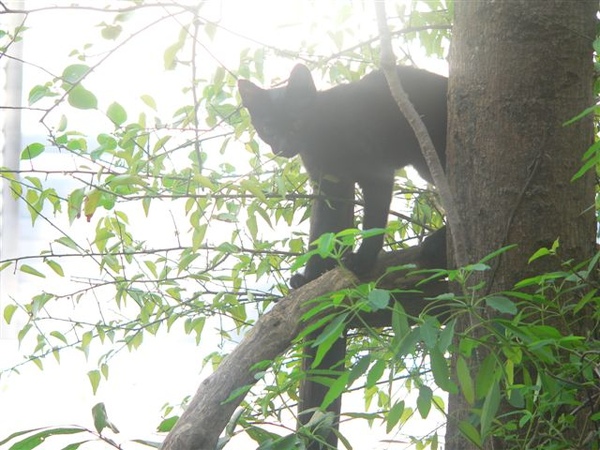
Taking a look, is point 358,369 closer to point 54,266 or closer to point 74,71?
point 74,71

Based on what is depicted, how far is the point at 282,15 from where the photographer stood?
4.29 ft

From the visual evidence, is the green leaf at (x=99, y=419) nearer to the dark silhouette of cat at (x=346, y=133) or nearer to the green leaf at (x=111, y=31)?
the green leaf at (x=111, y=31)

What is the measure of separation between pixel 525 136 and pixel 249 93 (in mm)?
852

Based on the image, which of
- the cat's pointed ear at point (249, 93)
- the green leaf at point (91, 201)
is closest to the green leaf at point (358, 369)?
the green leaf at point (91, 201)

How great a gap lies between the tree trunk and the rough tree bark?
0.61 ft

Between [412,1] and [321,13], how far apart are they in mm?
178

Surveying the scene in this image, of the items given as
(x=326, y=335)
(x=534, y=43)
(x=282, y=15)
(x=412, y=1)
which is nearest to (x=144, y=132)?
(x=282, y=15)

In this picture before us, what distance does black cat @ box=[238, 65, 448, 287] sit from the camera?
1.62m

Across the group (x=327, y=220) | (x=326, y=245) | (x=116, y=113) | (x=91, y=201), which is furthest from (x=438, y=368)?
(x=327, y=220)

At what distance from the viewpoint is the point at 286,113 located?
182 centimetres

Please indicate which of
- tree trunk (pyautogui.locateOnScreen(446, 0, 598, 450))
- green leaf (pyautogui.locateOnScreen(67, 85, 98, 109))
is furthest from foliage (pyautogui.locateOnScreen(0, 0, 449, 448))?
tree trunk (pyautogui.locateOnScreen(446, 0, 598, 450))

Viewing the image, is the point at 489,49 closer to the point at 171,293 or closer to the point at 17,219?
the point at 171,293

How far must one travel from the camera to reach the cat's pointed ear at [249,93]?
1.63 metres

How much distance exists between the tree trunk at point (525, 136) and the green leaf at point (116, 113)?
56cm
